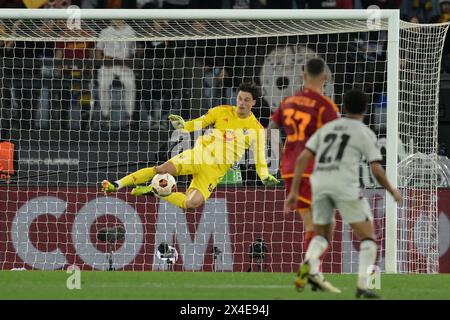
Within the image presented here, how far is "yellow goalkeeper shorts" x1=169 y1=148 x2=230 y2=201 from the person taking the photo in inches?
595

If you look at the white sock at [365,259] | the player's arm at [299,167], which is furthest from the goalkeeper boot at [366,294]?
the player's arm at [299,167]

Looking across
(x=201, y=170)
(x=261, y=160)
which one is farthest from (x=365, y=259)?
(x=201, y=170)

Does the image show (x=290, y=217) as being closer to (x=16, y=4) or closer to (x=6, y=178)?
(x=6, y=178)

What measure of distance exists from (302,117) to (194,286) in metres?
1.87

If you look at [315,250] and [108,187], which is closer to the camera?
[315,250]

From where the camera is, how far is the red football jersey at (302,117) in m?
10.1

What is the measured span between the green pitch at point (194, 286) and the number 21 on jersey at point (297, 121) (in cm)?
123

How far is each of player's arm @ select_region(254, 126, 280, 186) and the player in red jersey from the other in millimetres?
3446

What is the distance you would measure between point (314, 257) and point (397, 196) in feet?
2.44

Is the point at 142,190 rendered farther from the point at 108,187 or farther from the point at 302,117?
the point at 302,117

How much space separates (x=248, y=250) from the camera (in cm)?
1612

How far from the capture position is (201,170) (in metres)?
15.1

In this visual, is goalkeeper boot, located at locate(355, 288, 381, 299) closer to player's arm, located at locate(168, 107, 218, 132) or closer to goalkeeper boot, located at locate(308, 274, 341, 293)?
goalkeeper boot, located at locate(308, 274, 341, 293)

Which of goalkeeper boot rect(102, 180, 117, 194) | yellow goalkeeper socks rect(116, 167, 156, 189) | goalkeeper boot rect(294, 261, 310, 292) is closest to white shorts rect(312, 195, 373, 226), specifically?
goalkeeper boot rect(294, 261, 310, 292)
